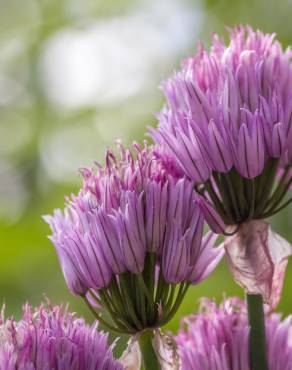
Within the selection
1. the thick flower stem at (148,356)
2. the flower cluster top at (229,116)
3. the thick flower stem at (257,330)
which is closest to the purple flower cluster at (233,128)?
the flower cluster top at (229,116)

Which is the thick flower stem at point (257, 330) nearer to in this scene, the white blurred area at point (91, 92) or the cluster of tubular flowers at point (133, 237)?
the cluster of tubular flowers at point (133, 237)

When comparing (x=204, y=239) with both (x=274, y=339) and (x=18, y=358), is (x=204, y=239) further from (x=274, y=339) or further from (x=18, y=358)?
(x=18, y=358)

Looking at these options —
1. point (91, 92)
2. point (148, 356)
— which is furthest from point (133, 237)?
point (91, 92)

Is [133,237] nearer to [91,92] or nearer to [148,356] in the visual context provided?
[148,356]

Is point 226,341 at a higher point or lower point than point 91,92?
lower

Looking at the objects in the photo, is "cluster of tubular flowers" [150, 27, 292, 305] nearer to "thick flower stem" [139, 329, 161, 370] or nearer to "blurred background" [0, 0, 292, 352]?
"thick flower stem" [139, 329, 161, 370]

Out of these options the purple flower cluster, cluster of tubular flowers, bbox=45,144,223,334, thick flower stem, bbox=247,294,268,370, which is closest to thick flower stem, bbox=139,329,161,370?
cluster of tubular flowers, bbox=45,144,223,334

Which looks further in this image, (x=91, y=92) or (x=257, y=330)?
(x=91, y=92)
